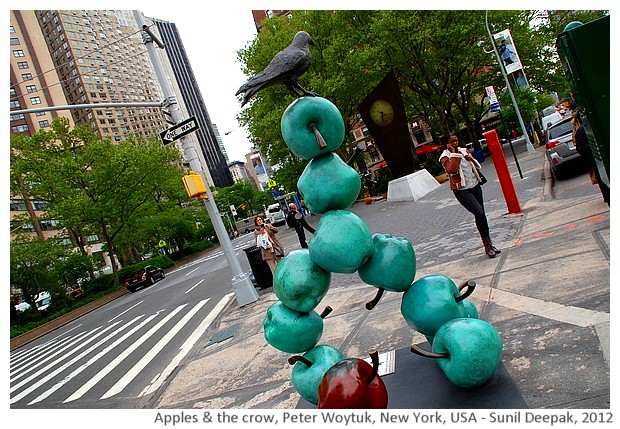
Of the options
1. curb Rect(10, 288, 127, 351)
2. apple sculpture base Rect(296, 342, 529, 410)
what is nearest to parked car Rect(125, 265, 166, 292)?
curb Rect(10, 288, 127, 351)

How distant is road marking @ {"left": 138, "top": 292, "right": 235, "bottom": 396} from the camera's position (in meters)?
5.70

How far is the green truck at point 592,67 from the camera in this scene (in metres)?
3.40

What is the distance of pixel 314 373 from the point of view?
8.06ft

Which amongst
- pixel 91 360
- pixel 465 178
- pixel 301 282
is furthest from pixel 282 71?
pixel 91 360

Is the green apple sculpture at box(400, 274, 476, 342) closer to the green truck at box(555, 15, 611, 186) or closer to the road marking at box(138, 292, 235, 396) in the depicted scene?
the green truck at box(555, 15, 611, 186)

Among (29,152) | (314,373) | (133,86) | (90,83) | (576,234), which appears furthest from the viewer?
(133,86)

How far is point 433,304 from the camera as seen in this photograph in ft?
7.91

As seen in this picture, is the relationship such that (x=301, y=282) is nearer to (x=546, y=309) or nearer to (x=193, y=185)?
(x=546, y=309)

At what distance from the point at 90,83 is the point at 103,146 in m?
81.6

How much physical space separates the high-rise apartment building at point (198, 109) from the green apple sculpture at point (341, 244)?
16264 centimetres

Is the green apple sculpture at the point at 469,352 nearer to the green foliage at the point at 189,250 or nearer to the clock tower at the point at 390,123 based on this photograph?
the clock tower at the point at 390,123

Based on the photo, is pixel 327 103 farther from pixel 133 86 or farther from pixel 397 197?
pixel 133 86

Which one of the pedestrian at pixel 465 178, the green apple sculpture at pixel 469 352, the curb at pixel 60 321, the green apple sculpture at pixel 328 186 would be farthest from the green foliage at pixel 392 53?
the green apple sculpture at pixel 469 352
